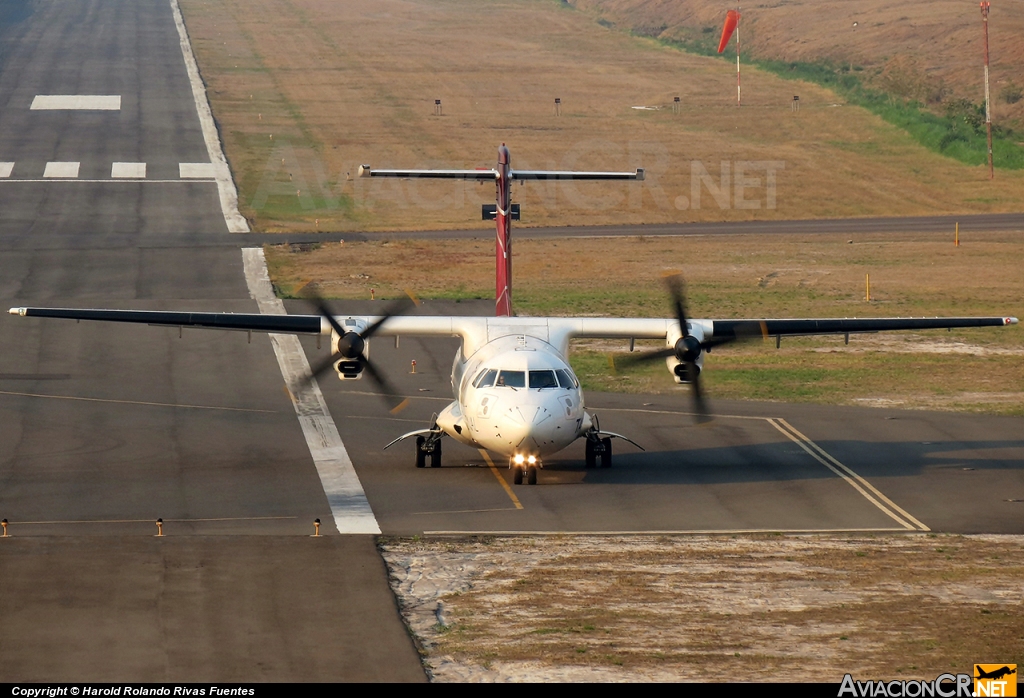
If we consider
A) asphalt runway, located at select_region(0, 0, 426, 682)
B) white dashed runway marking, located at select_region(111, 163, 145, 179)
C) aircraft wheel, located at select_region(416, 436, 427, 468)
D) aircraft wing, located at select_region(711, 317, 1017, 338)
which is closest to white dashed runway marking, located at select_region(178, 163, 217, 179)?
white dashed runway marking, located at select_region(111, 163, 145, 179)

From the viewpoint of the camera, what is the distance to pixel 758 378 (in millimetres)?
45250

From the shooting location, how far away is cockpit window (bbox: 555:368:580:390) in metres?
31.4

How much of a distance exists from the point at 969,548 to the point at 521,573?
9.27 meters

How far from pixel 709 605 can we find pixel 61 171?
73.0m

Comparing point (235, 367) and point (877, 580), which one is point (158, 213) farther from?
point (877, 580)

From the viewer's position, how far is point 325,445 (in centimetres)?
3575

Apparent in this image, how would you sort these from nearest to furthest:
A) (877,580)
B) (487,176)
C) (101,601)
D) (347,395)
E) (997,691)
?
(997,691), (101,601), (877,580), (487,176), (347,395)

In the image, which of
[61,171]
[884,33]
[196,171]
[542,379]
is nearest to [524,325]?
[542,379]

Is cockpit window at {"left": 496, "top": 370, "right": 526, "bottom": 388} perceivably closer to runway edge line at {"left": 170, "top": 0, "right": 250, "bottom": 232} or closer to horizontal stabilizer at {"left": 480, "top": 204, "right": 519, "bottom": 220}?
horizontal stabilizer at {"left": 480, "top": 204, "right": 519, "bottom": 220}

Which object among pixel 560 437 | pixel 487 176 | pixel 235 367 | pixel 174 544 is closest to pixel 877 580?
pixel 560 437

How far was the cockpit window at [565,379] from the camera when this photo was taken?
31364 mm

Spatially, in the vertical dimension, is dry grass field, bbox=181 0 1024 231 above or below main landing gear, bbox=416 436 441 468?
above

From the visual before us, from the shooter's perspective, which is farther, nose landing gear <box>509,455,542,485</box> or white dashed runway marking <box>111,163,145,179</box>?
white dashed runway marking <box>111,163,145,179</box>

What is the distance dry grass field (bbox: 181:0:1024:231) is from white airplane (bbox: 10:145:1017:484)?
141 ft
